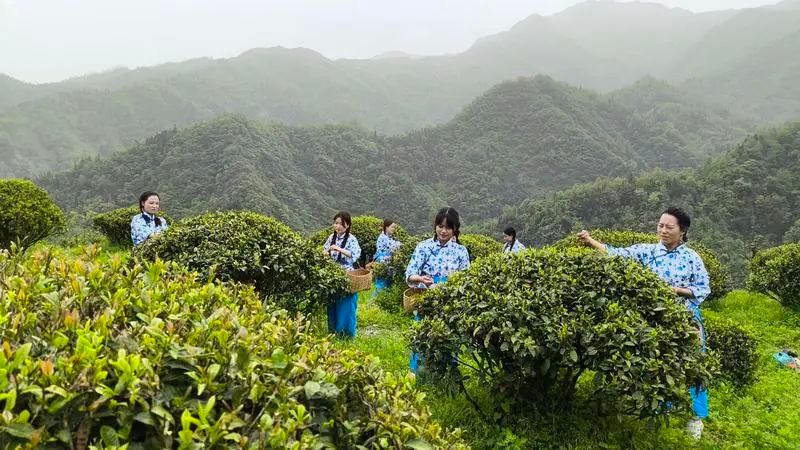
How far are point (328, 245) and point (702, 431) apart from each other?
4.48 metres

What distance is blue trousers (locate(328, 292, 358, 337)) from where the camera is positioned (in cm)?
595

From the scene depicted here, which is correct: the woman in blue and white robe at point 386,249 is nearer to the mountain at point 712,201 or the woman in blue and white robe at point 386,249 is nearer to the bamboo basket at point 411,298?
the bamboo basket at point 411,298

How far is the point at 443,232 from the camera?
4852 millimetres

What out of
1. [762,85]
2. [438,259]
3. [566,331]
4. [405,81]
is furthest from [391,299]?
[405,81]

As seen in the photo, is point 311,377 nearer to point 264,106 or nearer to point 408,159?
point 408,159

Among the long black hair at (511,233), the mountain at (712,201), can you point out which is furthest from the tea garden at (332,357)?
the mountain at (712,201)

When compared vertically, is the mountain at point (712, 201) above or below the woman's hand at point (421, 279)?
below

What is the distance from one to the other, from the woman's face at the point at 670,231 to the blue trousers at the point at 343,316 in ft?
10.8

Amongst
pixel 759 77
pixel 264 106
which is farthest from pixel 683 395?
pixel 264 106

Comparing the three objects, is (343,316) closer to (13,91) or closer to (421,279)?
(421,279)

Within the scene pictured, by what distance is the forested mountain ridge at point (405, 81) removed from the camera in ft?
228

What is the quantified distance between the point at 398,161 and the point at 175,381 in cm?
5473

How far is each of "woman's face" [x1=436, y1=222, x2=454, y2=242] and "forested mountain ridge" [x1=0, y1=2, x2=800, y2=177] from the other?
63050 mm

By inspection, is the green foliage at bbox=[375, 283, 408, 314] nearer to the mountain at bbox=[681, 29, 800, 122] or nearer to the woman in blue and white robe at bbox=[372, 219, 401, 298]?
the woman in blue and white robe at bbox=[372, 219, 401, 298]
